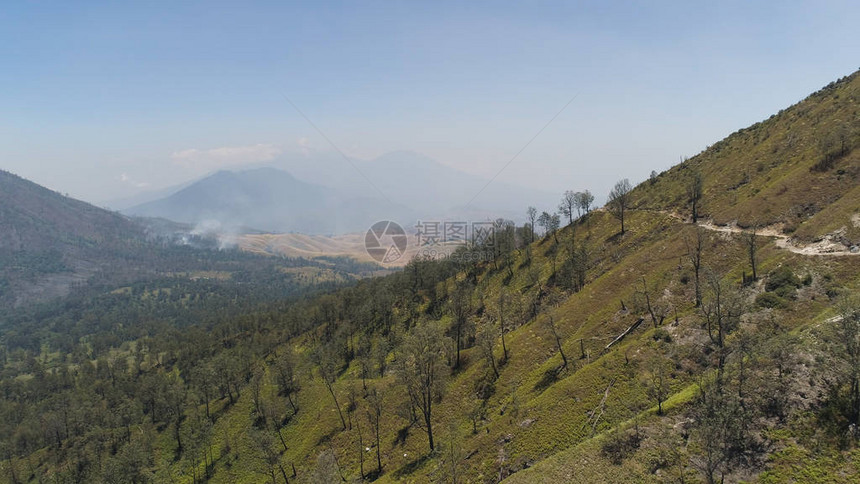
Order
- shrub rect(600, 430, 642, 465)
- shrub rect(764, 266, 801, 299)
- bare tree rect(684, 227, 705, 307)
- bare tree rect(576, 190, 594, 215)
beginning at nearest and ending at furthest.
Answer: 1. shrub rect(600, 430, 642, 465)
2. shrub rect(764, 266, 801, 299)
3. bare tree rect(684, 227, 705, 307)
4. bare tree rect(576, 190, 594, 215)

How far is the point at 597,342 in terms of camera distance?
64000 mm

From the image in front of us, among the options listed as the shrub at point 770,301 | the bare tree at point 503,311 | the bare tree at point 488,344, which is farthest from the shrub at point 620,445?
the bare tree at point 503,311

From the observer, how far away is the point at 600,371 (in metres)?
52.7

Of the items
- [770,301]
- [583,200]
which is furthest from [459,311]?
[583,200]

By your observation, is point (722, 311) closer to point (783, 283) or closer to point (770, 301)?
point (770, 301)

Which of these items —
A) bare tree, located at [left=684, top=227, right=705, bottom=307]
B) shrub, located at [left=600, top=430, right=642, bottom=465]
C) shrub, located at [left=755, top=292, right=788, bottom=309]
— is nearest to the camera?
shrub, located at [left=600, top=430, right=642, bottom=465]

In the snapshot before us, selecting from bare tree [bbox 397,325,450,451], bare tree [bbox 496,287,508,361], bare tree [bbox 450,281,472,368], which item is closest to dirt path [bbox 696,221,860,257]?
bare tree [bbox 496,287,508,361]

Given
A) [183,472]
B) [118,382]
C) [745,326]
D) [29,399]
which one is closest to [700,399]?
[745,326]

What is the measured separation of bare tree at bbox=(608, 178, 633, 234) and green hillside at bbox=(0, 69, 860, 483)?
14.7ft

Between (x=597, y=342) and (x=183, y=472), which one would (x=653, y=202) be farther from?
(x=183, y=472)

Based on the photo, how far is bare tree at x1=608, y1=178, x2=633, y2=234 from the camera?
413 ft

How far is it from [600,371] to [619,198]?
94.3 m

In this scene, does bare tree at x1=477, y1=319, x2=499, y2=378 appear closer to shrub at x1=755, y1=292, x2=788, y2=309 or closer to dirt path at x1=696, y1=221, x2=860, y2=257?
shrub at x1=755, y1=292, x2=788, y2=309

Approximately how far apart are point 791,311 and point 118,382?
842 feet
